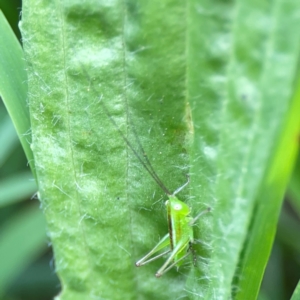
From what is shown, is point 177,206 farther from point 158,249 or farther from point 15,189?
point 15,189

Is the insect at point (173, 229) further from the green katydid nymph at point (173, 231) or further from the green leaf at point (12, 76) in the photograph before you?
the green leaf at point (12, 76)

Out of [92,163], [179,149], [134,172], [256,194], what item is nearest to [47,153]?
[92,163]

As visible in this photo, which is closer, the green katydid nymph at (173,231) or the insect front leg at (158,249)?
the green katydid nymph at (173,231)

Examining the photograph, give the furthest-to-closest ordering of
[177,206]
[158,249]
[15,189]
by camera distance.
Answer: [15,189] < [158,249] < [177,206]

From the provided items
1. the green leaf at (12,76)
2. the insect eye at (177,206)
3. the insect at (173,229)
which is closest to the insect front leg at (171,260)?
the insect at (173,229)

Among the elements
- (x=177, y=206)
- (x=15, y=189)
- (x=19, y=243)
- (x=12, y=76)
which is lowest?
(x=19, y=243)

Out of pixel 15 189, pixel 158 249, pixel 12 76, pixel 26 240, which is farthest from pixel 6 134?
pixel 158 249

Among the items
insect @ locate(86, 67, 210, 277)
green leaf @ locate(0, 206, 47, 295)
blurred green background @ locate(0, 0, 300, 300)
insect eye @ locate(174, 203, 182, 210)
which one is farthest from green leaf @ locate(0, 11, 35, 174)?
green leaf @ locate(0, 206, 47, 295)
